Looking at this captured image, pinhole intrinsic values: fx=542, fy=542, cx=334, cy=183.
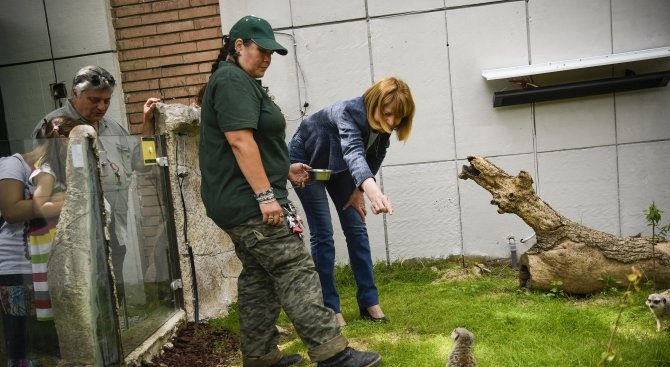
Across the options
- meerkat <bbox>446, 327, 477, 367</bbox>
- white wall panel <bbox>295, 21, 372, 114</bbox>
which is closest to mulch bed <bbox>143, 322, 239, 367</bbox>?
meerkat <bbox>446, 327, 477, 367</bbox>

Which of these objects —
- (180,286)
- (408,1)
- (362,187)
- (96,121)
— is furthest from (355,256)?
(408,1)

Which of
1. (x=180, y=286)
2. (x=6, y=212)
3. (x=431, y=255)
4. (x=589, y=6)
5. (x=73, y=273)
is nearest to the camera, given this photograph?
(x=6, y=212)

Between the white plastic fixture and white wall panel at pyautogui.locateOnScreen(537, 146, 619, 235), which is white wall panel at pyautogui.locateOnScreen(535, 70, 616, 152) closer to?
white wall panel at pyautogui.locateOnScreen(537, 146, 619, 235)

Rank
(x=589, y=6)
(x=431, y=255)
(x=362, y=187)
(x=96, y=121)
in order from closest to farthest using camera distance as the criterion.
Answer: (x=362, y=187)
(x=96, y=121)
(x=589, y=6)
(x=431, y=255)

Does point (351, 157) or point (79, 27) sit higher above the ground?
point (79, 27)

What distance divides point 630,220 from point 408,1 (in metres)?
2.91

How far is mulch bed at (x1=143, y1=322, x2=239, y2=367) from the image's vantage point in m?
3.53

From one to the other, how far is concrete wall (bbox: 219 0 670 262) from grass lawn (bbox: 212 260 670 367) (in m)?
0.77

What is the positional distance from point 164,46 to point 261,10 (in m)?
1.04

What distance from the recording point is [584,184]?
5066 mm

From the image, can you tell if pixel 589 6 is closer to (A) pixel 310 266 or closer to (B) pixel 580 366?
(B) pixel 580 366

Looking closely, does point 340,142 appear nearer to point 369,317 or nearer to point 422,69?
point 369,317

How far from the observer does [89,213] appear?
2.90 metres

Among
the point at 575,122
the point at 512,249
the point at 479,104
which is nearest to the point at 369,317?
the point at 512,249
